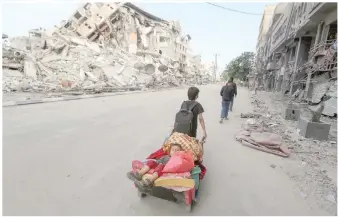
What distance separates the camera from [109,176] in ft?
11.4

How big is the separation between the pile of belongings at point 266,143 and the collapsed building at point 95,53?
1393cm

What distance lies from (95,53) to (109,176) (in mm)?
29391

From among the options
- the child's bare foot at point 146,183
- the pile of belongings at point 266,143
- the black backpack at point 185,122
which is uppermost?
the black backpack at point 185,122

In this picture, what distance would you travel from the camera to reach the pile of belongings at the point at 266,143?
483 cm

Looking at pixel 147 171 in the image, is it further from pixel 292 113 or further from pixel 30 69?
pixel 30 69

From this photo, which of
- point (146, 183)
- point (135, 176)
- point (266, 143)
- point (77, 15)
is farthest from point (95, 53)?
point (146, 183)

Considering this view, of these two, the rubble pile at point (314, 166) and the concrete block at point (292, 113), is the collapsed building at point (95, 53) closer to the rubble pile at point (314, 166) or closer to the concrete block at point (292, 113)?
the concrete block at point (292, 113)

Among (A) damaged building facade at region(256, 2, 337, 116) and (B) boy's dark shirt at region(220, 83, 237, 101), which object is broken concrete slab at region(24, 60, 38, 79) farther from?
(A) damaged building facade at region(256, 2, 337, 116)

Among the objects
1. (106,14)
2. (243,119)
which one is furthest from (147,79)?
(243,119)

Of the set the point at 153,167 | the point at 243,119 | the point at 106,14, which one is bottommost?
the point at 243,119

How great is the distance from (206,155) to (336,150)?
11.4ft

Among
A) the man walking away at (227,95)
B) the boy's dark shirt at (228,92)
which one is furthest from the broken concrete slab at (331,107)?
the boy's dark shirt at (228,92)

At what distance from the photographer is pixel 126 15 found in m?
41.2

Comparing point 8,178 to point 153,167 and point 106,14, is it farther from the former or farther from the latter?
point 106,14
